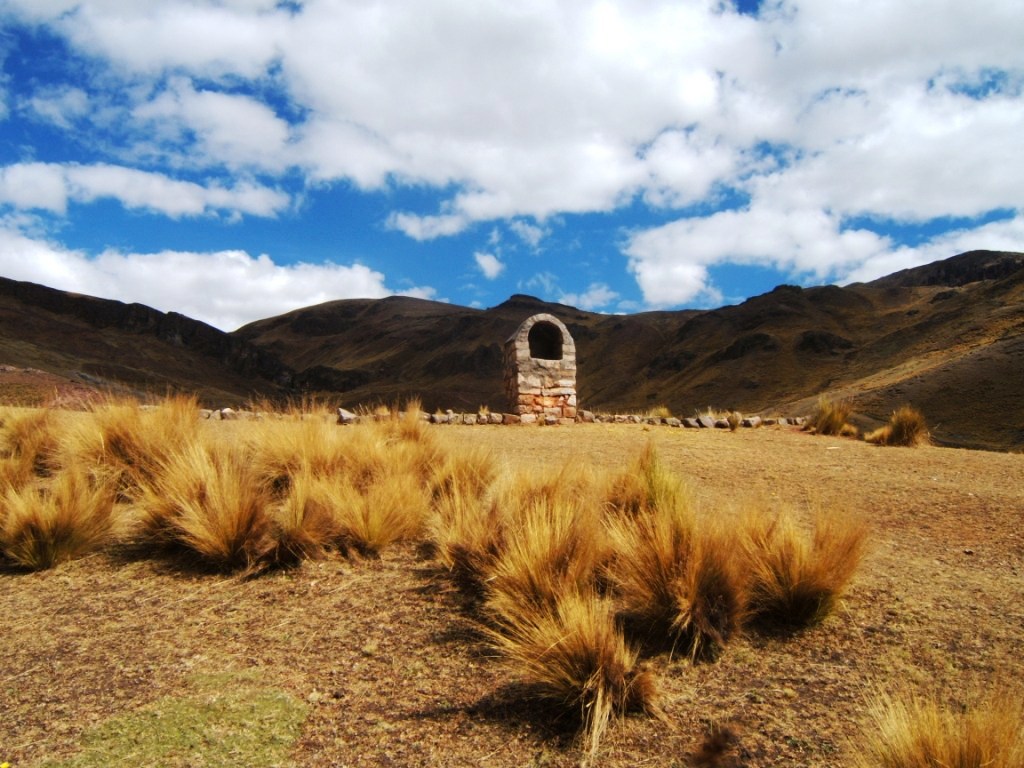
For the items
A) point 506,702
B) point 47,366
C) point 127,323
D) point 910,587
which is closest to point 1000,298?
point 910,587

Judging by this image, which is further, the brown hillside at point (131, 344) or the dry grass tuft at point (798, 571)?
the brown hillside at point (131, 344)

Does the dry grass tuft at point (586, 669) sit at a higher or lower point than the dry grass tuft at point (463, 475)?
lower

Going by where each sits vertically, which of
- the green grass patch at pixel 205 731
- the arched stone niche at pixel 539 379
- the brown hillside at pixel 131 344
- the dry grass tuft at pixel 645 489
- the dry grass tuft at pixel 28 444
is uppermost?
the brown hillside at pixel 131 344

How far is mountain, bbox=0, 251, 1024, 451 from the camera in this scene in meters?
22.7

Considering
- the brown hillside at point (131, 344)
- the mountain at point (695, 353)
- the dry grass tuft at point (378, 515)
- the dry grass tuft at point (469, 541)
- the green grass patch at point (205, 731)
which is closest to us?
the green grass patch at point (205, 731)

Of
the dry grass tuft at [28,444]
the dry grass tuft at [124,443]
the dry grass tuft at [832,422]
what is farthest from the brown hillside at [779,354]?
the dry grass tuft at [28,444]

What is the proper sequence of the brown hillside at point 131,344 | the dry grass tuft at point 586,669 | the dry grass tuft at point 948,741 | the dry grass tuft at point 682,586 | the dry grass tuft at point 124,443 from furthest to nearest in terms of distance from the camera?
the brown hillside at point 131,344
the dry grass tuft at point 124,443
the dry grass tuft at point 682,586
the dry grass tuft at point 586,669
the dry grass tuft at point 948,741

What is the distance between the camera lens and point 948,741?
185 centimetres

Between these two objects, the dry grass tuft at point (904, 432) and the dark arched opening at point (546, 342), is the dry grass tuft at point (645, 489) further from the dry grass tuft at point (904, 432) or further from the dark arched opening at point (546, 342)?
the dark arched opening at point (546, 342)

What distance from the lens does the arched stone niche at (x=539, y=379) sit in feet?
45.4

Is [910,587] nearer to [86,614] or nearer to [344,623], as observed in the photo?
[344,623]

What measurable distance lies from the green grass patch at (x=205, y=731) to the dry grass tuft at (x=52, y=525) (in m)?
2.18

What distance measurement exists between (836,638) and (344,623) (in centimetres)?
249

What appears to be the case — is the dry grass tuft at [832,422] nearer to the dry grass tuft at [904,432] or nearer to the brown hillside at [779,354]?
the dry grass tuft at [904,432]
